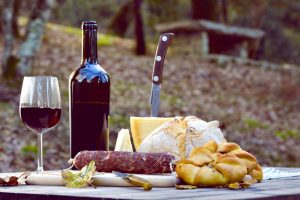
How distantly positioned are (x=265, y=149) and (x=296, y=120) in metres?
2.30

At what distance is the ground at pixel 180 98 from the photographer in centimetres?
891

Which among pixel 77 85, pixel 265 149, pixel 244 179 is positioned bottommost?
pixel 265 149

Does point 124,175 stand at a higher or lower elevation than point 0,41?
lower

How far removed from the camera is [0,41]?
14109 millimetres

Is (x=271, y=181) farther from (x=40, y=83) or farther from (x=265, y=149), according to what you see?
(x=265, y=149)

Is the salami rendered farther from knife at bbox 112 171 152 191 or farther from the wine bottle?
the wine bottle

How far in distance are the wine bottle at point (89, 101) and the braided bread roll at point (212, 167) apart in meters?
0.51

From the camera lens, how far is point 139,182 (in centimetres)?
251

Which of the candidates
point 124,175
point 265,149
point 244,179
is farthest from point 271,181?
point 265,149

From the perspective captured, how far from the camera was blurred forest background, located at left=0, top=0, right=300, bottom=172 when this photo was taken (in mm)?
9641

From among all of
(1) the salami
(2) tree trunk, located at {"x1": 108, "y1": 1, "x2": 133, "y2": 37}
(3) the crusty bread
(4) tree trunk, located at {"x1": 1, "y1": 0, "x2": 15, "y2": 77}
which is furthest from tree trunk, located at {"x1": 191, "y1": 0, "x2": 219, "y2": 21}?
(1) the salami

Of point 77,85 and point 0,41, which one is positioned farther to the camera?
point 0,41

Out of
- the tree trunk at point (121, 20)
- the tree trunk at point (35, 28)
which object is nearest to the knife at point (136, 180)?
the tree trunk at point (35, 28)

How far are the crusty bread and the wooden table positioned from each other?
41 cm
